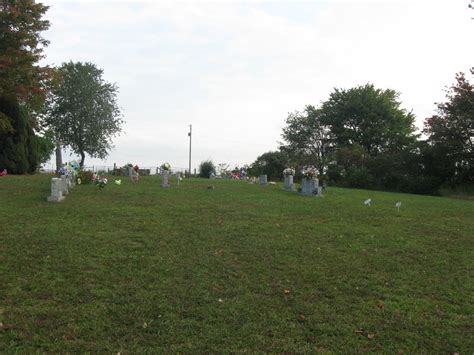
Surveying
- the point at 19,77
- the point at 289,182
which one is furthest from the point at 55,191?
the point at 19,77

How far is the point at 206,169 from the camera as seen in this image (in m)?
34.7

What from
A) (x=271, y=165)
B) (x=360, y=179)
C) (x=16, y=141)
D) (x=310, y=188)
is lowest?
(x=310, y=188)

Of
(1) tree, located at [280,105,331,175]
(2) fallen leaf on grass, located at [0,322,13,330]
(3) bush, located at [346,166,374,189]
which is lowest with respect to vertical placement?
(2) fallen leaf on grass, located at [0,322,13,330]

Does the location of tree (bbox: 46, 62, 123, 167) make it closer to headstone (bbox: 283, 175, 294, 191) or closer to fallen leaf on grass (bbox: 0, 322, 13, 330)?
headstone (bbox: 283, 175, 294, 191)

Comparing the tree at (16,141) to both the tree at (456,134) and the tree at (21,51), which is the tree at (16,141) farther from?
the tree at (456,134)

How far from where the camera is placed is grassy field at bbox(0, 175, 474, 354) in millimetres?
3912

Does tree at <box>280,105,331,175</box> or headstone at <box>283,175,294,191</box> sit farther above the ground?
tree at <box>280,105,331,175</box>

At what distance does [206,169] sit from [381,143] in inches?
804

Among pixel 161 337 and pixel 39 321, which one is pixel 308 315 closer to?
pixel 161 337

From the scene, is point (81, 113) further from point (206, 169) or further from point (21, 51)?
point (21, 51)

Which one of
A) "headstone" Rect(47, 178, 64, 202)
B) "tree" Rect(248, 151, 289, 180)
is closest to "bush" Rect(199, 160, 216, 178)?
"tree" Rect(248, 151, 289, 180)

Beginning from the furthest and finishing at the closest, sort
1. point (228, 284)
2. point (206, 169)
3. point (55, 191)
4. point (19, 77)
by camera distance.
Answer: point (206, 169)
point (19, 77)
point (55, 191)
point (228, 284)

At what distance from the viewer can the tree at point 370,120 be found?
43.2 m

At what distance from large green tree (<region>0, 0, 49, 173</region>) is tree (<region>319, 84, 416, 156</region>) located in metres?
32.4
